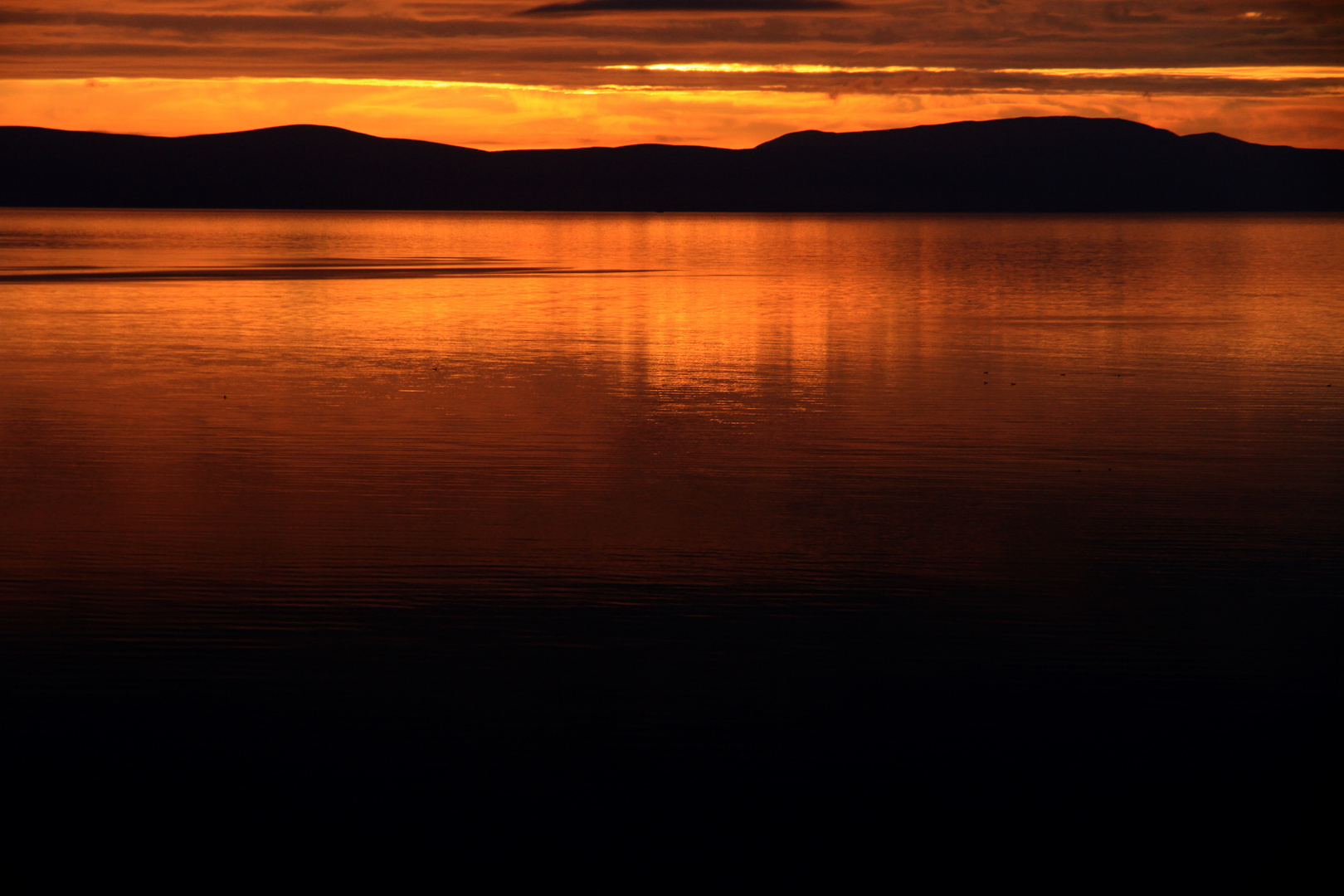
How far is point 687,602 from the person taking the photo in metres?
9.76

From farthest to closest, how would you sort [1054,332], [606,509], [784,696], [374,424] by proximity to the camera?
[1054,332]
[374,424]
[606,509]
[784,696]

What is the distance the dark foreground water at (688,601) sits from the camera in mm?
6992

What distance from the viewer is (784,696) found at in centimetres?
809

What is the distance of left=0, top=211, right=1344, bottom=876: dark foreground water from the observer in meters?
6.99

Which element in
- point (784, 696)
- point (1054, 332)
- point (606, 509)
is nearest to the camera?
point (784, 696)

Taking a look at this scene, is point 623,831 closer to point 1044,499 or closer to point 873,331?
point 1044,499

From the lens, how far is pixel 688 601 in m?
9.80

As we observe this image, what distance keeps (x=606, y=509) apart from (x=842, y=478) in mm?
2641

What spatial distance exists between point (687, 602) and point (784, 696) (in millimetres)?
1787

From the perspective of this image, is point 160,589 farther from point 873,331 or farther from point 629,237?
point 629,237

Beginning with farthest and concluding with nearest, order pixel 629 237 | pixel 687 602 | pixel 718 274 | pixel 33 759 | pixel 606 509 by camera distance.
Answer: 1. pixel 629 237
2. pixel 718 274
3. pixel 606 509
4. pixel 687 602
5. pixel 33 759

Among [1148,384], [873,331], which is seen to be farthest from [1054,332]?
[1148,384]

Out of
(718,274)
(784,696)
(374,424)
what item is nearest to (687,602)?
(784,696)

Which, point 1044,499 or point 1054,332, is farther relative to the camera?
point 1054,332
